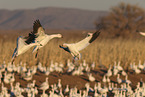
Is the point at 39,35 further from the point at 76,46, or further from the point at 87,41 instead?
the point at 87,41

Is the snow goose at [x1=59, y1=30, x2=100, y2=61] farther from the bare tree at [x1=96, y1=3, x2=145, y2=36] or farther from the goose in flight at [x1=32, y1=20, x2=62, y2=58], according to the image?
the bare tree at [x1=96, y1=3, x2=145, y2=36]

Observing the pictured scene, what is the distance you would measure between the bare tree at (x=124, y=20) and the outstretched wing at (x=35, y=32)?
105 feet

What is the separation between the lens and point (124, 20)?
3591cm

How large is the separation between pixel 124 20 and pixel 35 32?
32964mm

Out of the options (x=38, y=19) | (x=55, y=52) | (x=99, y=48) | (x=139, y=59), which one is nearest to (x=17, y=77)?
(x=55, y=52)

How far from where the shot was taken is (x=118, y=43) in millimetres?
21922

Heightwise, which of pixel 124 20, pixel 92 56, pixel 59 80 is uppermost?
pixel 124 20

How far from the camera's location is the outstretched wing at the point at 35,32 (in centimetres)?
382

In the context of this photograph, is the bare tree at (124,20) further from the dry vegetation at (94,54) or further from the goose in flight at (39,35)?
the goose in flight at (39,35)

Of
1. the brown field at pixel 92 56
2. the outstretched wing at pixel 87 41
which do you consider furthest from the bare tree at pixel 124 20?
the outstretched wing at pixel 87 41

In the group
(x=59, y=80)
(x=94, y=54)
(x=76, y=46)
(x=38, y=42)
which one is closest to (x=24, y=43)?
(x=38, y=42)

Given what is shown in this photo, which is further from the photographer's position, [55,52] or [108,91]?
[55,52]

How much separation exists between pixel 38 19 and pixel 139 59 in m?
17.0

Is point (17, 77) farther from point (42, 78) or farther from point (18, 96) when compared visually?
point (18, 96)
